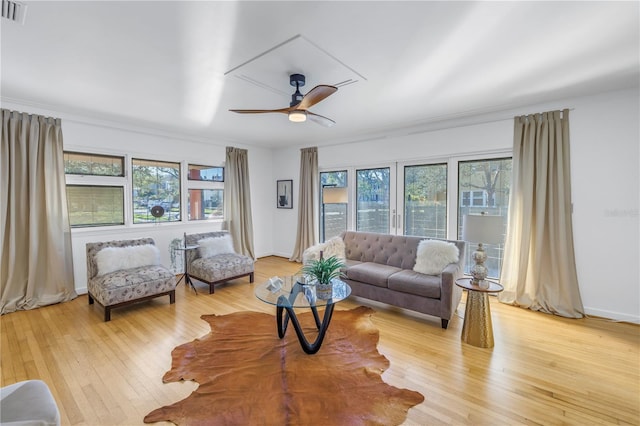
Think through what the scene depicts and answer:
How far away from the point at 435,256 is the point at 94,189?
4.99 m

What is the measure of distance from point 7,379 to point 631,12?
513 cm

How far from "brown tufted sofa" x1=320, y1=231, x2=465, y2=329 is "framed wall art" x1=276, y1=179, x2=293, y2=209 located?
2264 mm

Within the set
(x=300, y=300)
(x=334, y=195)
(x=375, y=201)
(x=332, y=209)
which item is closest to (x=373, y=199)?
(x=375, y=201)

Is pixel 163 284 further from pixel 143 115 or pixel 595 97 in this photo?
pixel 595 97

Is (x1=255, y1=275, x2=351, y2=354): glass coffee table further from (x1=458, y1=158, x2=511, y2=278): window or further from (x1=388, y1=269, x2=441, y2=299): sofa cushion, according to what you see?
(x1=458, y1=158, x2=511, y2=278): window

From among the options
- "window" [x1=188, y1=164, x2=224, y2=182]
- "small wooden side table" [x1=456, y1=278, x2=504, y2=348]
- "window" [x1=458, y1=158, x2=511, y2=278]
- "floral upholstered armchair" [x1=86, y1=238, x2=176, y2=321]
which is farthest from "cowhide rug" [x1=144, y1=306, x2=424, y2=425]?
"window" [x1=188, y1=164, x2=224, y2=182]

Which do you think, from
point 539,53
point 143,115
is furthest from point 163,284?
point 539,53

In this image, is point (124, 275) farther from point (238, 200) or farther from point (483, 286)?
point (483, 286)

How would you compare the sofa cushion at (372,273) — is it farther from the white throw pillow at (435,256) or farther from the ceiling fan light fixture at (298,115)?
the ceiling fan light fixture at (298,115)

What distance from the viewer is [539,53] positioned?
2.40 metres

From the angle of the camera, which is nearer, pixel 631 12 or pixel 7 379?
pixel 631 12

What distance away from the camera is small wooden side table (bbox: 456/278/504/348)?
275 centimetres

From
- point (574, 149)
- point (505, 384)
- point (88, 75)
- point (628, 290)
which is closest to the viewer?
point (505, 384)

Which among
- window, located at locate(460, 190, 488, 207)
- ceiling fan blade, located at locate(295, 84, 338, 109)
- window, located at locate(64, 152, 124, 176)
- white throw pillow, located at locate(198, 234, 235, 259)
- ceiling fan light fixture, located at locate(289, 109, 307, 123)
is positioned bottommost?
white throw pillow, located at locate(198, 234, 235, 259)
